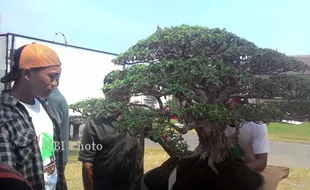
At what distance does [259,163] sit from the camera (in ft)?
8.70

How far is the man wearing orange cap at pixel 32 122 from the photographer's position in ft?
5.16

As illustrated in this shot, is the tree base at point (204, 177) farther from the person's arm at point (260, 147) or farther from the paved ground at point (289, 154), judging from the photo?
the paved ground at point (289, 154)

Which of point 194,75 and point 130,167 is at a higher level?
Answer: point 194,75

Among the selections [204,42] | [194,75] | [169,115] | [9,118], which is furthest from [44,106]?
[204,42]

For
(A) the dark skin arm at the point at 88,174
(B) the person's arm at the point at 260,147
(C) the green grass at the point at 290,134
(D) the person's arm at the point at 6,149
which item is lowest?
(C) the green grass at the point at 290,134

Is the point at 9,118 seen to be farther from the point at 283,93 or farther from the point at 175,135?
the point at 283,93

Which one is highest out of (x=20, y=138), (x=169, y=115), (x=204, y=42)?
(x=204, y=42)

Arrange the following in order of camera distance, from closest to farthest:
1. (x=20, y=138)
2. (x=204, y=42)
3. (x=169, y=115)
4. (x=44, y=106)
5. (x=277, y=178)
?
(x=20, y=138) → (x=169, y=115) → (x=44, y=106) → (x=204, y=42) → (x=277, y=178)

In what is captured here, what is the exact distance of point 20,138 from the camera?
1.58 metres

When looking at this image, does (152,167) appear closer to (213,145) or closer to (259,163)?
(259,163)

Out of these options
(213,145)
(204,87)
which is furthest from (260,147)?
(204,87)

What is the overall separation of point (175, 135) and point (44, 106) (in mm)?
783

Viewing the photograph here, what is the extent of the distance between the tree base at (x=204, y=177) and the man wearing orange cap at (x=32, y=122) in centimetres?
59

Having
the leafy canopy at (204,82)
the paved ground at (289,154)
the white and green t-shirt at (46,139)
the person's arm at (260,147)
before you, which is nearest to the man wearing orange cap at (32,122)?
the white and green t-shirt at (46,139)
